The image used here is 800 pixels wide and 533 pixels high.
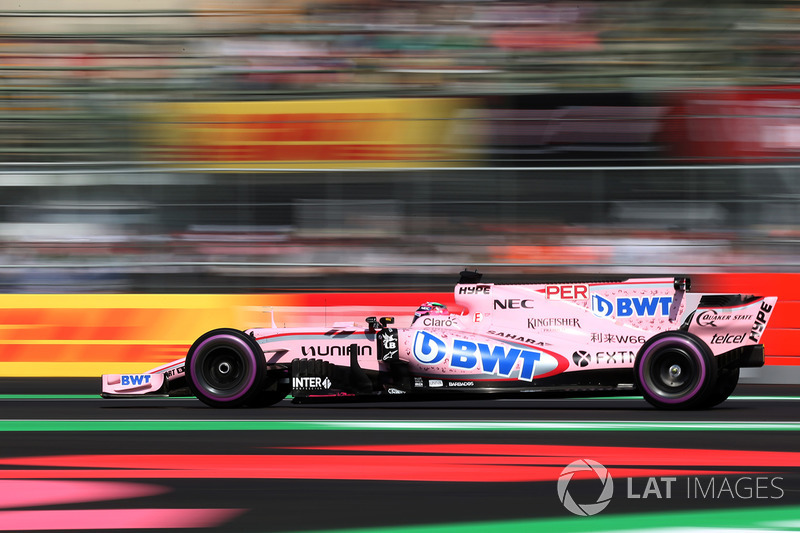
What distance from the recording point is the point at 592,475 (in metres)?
5.70

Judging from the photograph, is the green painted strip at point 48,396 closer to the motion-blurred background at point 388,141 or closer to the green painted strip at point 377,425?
the green painted strip at point 377,425

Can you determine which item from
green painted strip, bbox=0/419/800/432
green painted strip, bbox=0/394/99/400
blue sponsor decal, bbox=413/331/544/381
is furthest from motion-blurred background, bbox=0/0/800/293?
green painted strip, bbox=0/419/800/432

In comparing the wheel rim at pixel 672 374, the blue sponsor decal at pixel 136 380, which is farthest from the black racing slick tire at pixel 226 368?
the wheel rim at pixel 672 374

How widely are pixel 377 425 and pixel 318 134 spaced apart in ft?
20.1

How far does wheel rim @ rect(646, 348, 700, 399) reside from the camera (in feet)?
27.2

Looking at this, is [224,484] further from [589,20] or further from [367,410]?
[589,20]

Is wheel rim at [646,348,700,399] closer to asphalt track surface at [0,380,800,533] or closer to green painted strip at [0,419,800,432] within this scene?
asphalt track surface at [0,380,800,533]

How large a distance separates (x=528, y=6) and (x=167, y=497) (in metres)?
10.1

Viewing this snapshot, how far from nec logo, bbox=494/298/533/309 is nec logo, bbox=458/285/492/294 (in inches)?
4.6

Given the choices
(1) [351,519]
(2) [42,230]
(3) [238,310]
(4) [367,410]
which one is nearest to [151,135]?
(2) [42,230]

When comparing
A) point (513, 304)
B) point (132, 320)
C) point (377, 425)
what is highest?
point (132, 320)

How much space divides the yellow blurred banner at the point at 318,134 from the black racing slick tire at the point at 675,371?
4.94 meters

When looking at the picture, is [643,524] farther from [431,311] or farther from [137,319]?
[137,319]

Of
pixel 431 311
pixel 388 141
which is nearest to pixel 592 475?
pixel 431 311
